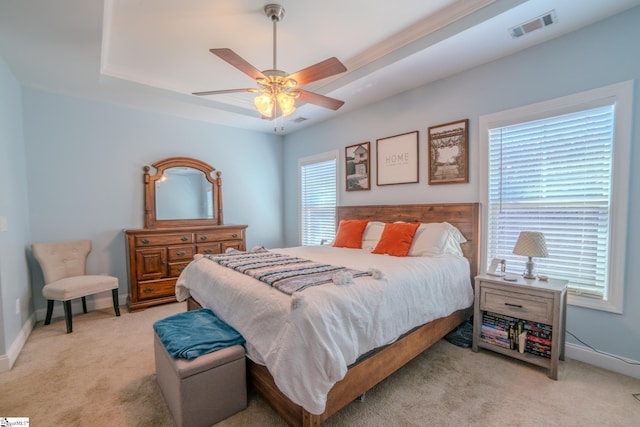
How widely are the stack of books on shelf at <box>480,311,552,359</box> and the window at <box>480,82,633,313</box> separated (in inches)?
17.6

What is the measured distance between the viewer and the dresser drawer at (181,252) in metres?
3.81

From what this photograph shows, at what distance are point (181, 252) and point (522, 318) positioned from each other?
3936 mm

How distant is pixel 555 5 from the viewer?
203 cm

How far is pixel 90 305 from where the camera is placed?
11.9 ft

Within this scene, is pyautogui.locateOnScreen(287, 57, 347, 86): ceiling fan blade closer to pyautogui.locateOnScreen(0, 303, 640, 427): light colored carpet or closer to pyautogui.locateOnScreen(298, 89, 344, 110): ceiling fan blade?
pyautogui.locateOnScreen(298, 89, 344, 110): ceiling fan blade

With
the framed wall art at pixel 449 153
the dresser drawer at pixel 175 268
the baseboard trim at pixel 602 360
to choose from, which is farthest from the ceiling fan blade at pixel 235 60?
the baseboard trim at pixel 602 360

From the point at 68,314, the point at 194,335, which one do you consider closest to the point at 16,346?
the point at 68,314

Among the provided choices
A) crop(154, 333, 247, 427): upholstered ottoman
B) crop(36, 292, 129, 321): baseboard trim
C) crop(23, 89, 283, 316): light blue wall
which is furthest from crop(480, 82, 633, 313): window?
crop(36, 292, 129, 321): baseboard trim

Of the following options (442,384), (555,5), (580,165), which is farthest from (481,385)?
(555,5)

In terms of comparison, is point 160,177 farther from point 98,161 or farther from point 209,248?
point 209,248

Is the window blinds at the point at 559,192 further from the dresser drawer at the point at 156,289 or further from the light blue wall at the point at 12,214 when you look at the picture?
the light blue wall at the point at 12,214

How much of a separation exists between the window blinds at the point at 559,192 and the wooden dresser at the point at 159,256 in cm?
368

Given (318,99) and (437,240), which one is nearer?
(318,99)

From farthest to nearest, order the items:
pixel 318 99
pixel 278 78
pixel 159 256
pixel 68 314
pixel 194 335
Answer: pixel 159 256 → pixel 68 314 → pixel 318 99 → pixel 278 78 → pixel 194 335
